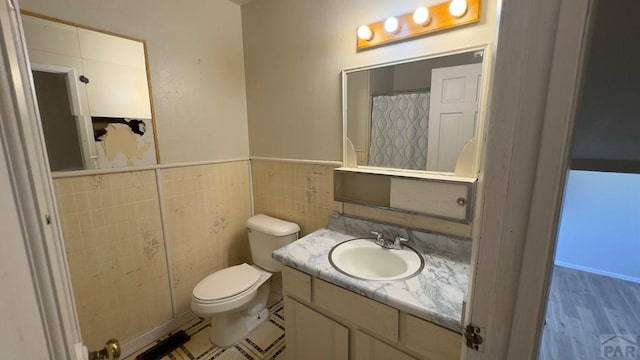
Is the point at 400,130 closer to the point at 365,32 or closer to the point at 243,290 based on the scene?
the point at 365,32

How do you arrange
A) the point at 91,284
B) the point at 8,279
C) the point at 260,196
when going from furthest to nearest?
1. the point at 260,196
2. the point at 91,284
3. the point at 8,279

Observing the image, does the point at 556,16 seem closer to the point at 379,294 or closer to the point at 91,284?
the point at 379,294

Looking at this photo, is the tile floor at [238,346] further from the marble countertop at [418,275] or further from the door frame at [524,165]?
the door frame at [524,165]

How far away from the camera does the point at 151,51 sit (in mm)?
1551

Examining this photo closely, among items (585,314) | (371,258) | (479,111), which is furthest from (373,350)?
(479,111)

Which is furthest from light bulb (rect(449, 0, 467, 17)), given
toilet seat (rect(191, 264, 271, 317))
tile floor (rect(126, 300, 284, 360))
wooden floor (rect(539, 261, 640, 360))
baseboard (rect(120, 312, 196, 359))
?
baseboard (rect(120, 312, 196, 359))

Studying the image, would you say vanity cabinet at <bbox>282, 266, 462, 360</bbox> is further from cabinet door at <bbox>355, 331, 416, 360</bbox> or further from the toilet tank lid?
the toilet tank lid

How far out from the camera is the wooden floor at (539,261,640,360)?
0.52 m

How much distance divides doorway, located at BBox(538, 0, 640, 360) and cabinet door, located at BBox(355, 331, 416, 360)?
59 centimetres

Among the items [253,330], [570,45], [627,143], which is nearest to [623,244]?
[627,143]

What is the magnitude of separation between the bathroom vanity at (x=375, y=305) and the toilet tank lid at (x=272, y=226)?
13.3 inches

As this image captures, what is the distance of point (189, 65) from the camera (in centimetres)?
173

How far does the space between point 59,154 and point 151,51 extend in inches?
29.1

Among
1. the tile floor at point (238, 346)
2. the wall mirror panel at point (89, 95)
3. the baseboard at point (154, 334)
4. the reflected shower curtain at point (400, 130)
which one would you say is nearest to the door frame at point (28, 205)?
the wall mirror panel at point (89, 95)
